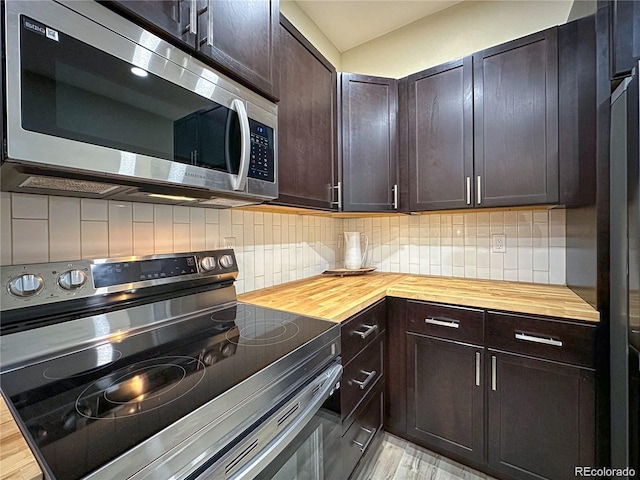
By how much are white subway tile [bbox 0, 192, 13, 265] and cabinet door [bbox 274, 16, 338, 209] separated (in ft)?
2.80

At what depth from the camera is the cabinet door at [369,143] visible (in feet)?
5.80

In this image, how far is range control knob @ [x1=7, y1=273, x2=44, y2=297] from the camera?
0.74m

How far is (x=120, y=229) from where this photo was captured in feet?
3.40

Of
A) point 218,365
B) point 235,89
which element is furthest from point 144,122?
point 218,365

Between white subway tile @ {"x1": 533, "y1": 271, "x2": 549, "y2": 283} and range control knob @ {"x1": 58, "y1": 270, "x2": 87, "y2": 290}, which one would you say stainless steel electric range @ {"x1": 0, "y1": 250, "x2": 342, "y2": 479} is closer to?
range control knob @ {"x1": 58, "y1": 270, "x2": 87, "y2": 290}

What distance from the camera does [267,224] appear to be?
Answer: 66.4 inches

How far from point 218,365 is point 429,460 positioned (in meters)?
1.50

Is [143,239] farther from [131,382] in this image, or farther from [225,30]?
[225,30]

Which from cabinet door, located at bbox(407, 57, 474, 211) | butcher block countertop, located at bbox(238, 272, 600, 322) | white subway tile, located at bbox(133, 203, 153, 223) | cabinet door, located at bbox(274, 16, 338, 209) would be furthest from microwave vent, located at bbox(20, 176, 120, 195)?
cabinet door, located at bbox(407, 57, 474, 211)

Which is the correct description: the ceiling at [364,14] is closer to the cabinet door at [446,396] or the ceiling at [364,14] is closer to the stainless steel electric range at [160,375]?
the stainless steel electric range at [160,375]

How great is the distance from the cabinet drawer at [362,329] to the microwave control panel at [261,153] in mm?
688

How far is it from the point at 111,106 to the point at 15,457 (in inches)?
28.2

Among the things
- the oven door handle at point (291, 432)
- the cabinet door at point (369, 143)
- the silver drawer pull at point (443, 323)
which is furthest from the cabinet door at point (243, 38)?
the silver drawer pull at point (443, 323)

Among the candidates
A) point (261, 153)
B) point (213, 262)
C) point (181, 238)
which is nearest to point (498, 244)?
point (261, 153)
